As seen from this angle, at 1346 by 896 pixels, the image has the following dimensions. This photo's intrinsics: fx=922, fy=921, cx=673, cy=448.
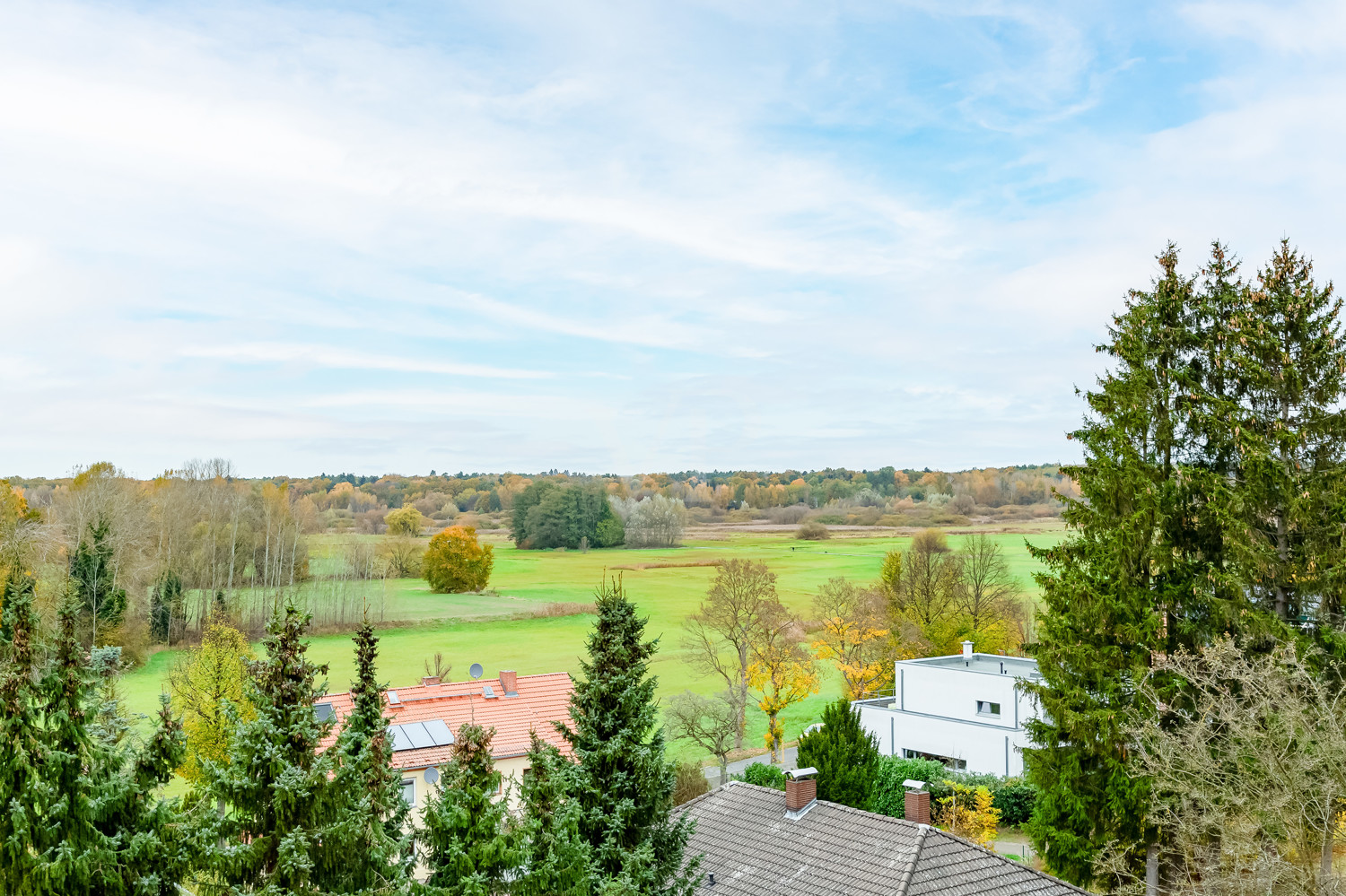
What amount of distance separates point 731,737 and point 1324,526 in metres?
26.7

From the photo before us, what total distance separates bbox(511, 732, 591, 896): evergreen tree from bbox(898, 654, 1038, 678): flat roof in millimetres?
26184

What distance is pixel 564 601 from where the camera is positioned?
190ft

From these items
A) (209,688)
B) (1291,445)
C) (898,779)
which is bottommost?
(898,779)

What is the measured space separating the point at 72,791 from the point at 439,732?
15.7 metres

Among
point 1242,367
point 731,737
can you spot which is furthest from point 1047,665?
point 731,737

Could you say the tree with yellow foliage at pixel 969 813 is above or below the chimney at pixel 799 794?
below

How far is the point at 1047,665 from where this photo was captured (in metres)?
18.1

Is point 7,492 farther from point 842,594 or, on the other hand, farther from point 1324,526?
point 1324,526

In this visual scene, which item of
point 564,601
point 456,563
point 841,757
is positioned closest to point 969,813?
point 841,757

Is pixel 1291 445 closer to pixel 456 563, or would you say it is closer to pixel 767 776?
pixel 767 776

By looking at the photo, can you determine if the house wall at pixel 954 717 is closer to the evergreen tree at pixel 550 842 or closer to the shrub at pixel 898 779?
the shrub at pixel 898 779

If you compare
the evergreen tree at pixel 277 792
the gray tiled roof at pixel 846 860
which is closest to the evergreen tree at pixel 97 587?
the gray tiled roof at pixel 846 860

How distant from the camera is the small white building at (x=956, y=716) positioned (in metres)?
30.2

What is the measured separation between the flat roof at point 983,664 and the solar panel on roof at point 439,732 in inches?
676
